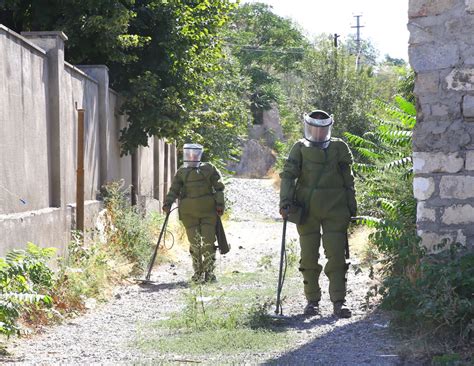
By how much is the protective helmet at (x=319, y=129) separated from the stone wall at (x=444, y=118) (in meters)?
0.96

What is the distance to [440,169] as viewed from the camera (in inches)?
304

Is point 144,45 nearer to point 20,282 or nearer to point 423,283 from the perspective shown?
point 20,282

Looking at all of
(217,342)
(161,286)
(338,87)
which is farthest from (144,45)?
(338,87)

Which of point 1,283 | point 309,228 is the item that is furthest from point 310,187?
point 1,283

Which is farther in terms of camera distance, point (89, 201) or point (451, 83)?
point (89, 201)

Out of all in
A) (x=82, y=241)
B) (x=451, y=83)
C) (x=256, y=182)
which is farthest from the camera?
(x=256, y=182)

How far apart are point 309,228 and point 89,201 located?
429 cm

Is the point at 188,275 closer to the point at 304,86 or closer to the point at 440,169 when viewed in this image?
the point at 440,169

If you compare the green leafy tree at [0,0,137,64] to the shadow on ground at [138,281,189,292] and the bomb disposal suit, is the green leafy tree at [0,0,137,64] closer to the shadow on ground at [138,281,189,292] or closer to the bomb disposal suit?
the bomb disposal suit

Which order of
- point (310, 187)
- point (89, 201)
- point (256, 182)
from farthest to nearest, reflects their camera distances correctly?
point (256, 182)
point (89, 201)
point (310, 187)

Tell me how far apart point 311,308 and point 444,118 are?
2.21m

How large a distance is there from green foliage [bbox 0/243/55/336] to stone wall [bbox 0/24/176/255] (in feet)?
1.15

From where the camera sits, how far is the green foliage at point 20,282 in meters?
6.58

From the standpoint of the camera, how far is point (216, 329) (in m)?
7.48
